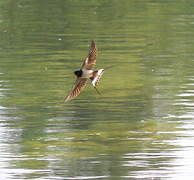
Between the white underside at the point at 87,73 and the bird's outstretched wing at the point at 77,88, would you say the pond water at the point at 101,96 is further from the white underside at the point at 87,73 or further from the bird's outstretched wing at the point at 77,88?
the white underside at the point at 87,73

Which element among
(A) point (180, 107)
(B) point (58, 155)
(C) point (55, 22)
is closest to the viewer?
(B) point (58, 155)

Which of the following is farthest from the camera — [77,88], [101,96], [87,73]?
[101,96]

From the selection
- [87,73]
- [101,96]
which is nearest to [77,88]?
[87,73]

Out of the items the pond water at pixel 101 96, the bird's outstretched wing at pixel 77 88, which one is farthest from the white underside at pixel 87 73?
the pond water at pixel 101 96

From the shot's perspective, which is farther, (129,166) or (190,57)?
(190,57)

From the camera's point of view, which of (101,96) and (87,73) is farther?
(101,96)

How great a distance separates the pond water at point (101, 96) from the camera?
12.1 m

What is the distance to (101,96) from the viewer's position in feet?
53.6

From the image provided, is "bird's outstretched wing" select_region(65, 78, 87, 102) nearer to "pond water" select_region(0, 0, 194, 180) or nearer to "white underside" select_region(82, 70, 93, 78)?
"white underside" select_region(82, 70, 93, 78)

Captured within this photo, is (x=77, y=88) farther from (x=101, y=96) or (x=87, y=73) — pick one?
(x=101, y=96)

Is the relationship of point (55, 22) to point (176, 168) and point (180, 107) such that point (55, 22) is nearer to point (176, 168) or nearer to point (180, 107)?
point (180, 107)

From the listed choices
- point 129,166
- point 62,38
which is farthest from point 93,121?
point 62,38

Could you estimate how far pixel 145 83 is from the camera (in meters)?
17.3

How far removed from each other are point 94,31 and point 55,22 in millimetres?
2013
